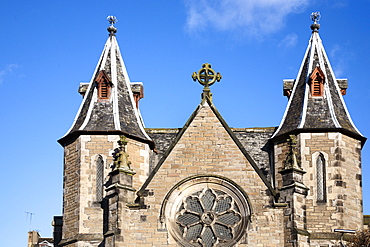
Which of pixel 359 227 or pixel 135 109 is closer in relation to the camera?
pixel 359 227

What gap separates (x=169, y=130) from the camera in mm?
49625

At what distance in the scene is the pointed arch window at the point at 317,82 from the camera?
47.6 m

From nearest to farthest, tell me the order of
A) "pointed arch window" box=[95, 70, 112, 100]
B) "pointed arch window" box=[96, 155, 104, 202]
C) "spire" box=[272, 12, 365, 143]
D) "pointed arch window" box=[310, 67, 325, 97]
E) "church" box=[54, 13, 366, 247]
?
"church" box=[54, 13, 366, 247] → "pointed arch window" box=[96, 155, 104, 202] → "spire" box=[272, 12, 365, 143] → "pointed arch window" box=[310, 67, 325, 97] → "pointed arch window" box=[95, 70, 112, 100]

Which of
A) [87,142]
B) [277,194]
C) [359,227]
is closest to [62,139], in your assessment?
[87,142]

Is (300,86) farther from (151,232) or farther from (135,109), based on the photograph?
(151,232)

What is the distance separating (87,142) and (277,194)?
9.07 m

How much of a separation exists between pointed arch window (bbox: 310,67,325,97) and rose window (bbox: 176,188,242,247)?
7574mm

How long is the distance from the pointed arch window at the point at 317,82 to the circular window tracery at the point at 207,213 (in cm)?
Result: 727

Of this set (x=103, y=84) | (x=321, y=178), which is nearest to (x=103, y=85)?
(x=103, y=84)

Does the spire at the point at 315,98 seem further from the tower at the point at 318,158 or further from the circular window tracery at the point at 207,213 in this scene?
the circular window tracery at the point at 207,213

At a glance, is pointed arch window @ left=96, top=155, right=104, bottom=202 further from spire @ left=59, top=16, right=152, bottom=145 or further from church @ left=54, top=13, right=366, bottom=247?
spire @ left=59, top=16, right=152, bottom=145

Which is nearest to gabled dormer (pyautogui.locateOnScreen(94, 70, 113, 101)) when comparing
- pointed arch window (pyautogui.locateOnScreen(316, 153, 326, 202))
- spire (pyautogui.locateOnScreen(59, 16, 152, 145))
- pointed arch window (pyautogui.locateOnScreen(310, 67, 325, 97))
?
spire (pyautogui.locateOnScreen(59, 16, 152, 145))

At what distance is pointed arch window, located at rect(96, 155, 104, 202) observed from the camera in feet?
149

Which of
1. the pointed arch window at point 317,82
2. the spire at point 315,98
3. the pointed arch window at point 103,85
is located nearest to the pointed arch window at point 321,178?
the spire at point 315,98
